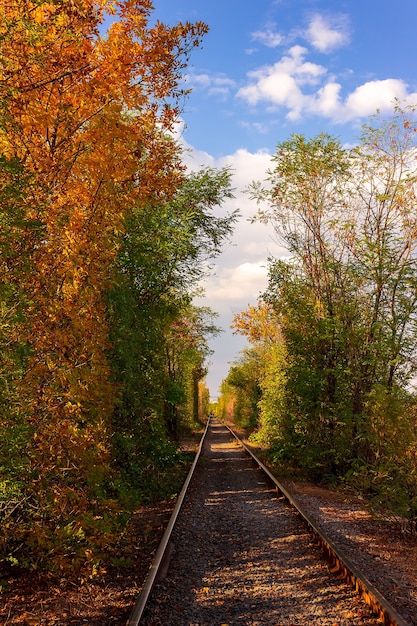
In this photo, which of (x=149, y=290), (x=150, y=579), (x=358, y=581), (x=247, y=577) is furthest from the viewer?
(x=149, y=290)

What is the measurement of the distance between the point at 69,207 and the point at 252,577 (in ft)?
16.5

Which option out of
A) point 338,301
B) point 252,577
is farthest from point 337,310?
point 252,577

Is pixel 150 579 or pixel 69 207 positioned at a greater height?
pixel 69 207

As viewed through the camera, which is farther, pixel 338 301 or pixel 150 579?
pixel 338 301

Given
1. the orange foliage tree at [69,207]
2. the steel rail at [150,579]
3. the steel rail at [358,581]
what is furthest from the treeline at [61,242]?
the steel rail at [358,581]

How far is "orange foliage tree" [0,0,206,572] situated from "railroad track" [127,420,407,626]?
1608 millimetres

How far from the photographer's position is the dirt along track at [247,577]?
16.5 feet

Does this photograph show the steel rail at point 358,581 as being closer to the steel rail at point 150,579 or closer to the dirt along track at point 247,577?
the dirt along track at point 247,577

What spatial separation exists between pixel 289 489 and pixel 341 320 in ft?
14.8

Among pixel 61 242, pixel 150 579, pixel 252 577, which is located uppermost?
pixel 61 242

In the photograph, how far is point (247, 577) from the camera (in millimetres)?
6188

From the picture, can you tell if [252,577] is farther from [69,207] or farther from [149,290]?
[149,290]

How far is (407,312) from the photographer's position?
11062 mm

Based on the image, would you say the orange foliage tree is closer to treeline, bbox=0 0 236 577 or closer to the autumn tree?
treeline, bbox=0 0 236 577
